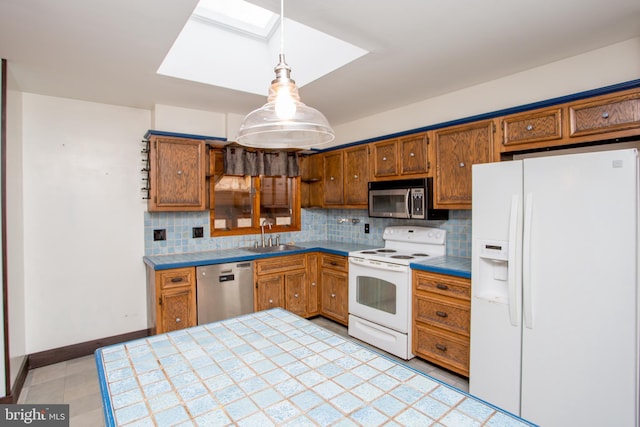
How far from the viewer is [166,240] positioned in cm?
349

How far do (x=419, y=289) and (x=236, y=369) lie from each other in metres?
1.98

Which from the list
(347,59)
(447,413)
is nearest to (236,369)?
(447,413)

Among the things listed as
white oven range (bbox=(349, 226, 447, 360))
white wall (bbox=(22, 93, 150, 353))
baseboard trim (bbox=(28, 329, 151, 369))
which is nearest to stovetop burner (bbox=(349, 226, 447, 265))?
white oven range (bbox=(349, 226, 447, 360))

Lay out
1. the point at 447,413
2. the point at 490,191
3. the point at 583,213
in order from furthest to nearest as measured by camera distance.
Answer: the point at 490,191
the point at 583,213
the point at 447,413

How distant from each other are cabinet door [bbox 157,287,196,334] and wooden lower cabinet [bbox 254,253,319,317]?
0.66m

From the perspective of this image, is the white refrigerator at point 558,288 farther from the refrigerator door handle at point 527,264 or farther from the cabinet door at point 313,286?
the cabinet door at point 313,286

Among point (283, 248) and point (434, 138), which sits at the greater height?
point (434, 138)

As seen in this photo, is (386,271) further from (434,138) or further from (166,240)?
(166,240)

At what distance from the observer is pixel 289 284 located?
367 cm

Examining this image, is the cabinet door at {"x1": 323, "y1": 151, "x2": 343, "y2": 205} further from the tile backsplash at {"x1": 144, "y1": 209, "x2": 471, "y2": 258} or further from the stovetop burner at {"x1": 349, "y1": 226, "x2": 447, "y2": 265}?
the stovetop burner at {"x1": 349, "y1": 226, "x2": 447, "y2": 265}

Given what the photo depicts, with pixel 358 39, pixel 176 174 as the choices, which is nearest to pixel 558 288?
pixel 358 39

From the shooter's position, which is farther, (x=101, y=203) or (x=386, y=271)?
(x=101, y=203)

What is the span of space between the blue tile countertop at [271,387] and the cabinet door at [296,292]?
216 cm

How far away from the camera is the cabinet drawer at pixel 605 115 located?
1.87 m
